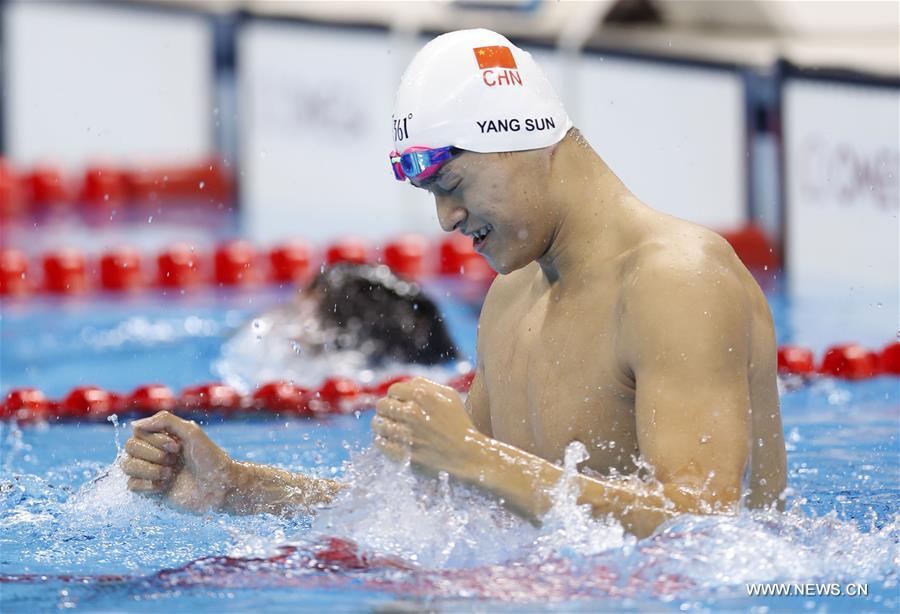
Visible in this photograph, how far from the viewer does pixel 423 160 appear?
90.1 inches

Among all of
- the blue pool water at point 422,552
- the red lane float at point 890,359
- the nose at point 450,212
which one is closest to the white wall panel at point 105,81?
the red lane float at point 890,359

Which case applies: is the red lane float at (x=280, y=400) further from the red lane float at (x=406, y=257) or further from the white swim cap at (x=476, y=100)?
the red lane float at (x=406, y=257)

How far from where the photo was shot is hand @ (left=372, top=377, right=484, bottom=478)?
6.79 ft

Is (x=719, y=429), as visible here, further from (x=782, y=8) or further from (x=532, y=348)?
(x=782, y=8)

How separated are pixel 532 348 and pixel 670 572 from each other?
0.46 metres

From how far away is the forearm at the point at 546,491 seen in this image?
2.05 meters

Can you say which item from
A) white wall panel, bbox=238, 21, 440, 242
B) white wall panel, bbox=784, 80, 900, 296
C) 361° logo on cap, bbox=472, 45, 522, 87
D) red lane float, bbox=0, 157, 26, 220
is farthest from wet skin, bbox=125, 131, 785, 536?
red lane float, bbox=0, 157, 26, 220

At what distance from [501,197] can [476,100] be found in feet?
0.54

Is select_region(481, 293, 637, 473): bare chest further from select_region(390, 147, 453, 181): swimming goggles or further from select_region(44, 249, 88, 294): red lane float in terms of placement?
select_region(44, 249, 88, 294): red lane float

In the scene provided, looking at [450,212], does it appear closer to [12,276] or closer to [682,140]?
[12,276]

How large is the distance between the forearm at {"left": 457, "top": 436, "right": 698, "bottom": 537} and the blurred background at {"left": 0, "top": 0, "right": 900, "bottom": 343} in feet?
16.0

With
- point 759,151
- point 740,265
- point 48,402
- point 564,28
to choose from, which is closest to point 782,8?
point 564,28

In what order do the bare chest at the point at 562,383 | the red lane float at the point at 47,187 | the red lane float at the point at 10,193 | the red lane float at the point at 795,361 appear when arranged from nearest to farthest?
Result: the bare chest at the point at 562,383, the red lane float at the point at 795,361, the red lane float at the point at 10,193, the red lane float at the point at 47,187

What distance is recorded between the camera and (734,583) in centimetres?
220
